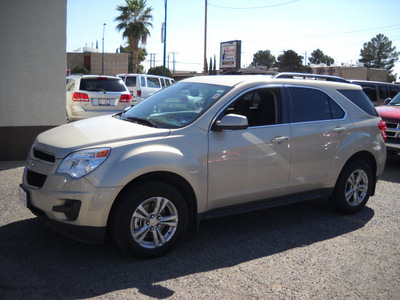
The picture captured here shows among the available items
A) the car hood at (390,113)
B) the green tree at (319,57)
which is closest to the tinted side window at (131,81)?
the car hood at (390,113)

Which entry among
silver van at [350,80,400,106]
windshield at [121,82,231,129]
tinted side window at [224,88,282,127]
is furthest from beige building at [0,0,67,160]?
silver van at [350,80,400,106]

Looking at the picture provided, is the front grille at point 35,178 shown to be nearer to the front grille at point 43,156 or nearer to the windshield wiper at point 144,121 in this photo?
the front grille at point 43,156

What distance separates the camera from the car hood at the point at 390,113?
9.43 metres

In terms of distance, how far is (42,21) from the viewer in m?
8.52

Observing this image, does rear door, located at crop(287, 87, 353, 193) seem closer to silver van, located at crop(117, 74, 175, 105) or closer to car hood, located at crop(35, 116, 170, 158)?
car hood, located at crop(35, 116, 170, 158)

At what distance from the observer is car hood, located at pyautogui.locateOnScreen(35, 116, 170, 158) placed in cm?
399

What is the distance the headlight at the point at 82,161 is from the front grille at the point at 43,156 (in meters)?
0.20

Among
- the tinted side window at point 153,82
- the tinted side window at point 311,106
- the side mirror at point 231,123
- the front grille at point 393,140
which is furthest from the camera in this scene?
the tinted side window at point 153,82

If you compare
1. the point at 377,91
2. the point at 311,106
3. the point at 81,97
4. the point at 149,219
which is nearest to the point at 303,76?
the point at 311,106

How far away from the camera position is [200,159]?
14.1 feet

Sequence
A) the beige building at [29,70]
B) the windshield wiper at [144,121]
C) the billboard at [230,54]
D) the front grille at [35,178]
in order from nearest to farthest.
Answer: the front grille at [35,178] → the windshield wiper at [144,121] → the beige building at [29,70] → the billboard at [230,54]

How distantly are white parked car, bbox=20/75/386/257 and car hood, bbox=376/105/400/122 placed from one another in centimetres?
382

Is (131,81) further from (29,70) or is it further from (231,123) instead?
(231,123)

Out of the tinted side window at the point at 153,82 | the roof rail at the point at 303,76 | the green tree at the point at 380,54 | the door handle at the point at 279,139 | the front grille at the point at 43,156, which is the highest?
the green tree at the point at 380,54
